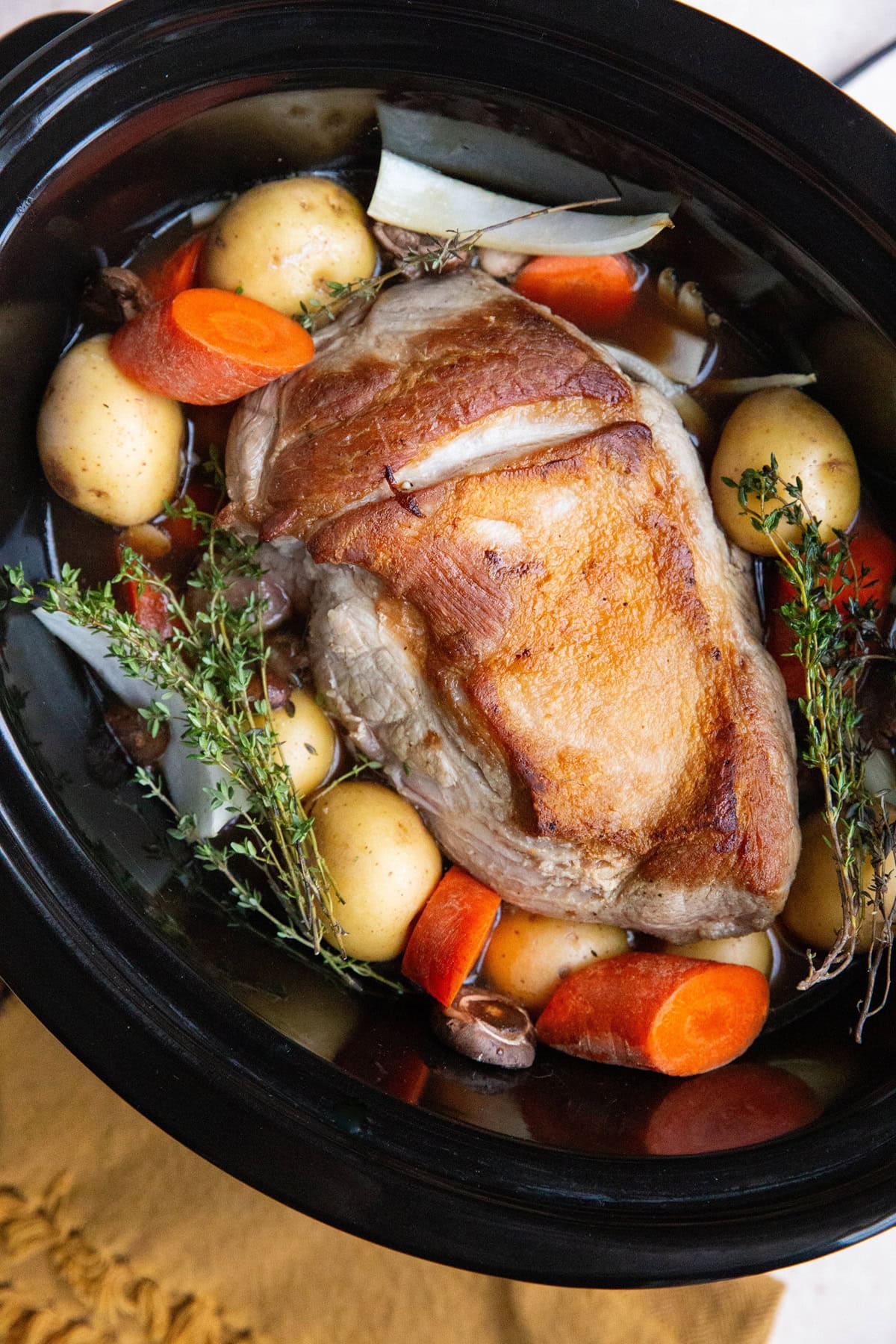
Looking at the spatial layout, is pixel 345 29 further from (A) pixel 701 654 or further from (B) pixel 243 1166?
(B) pixel 243 1166

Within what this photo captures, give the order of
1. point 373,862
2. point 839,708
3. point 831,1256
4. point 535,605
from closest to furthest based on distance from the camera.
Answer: point 535,605, point 839,708, point 373,862, point 831,1256

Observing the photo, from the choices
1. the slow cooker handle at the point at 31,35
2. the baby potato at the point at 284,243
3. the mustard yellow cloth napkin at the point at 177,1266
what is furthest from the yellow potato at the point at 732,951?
the slow cooker handle at the point at 31,35

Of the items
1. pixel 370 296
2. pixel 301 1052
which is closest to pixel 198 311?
pixel 370 296

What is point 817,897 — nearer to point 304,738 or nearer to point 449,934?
point 449,934

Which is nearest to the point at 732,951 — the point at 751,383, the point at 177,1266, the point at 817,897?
the point at 817,897

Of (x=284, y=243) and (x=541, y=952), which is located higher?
(x=284, y=243)

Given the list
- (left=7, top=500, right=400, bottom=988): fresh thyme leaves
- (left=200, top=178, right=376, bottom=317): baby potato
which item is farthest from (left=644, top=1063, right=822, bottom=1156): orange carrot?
(left=200, top=178, right=376, bottom=317): baby potato

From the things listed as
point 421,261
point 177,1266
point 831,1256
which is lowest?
point 177,1266
